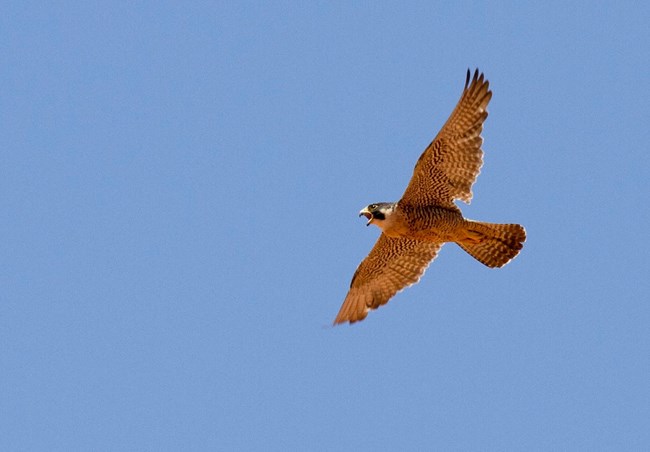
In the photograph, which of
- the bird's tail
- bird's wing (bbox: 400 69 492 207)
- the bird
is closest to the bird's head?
the bird

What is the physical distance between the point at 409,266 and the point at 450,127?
2.61 metres

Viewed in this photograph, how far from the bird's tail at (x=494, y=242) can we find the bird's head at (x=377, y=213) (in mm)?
1142

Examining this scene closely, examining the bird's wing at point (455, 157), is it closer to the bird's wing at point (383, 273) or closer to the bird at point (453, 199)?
the bird at point (453, 199)

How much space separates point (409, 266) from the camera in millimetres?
16969

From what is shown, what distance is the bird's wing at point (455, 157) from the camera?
15305mm

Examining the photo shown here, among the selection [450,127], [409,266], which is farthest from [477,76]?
[409,266]

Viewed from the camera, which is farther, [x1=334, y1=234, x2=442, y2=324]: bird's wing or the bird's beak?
[x1=334, y1=234, x2=442, y2=324]: bird's wing

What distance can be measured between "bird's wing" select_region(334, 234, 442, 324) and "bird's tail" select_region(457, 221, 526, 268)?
0.90 metres

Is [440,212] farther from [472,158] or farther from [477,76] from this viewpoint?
[477,76]

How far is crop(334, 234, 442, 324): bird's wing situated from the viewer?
16.8 metres

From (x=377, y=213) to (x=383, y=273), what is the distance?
1.79m

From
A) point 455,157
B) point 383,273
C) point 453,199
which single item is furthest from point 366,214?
point 383,273

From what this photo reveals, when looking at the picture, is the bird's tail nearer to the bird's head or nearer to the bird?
the bird

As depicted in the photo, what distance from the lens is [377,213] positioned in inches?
611
